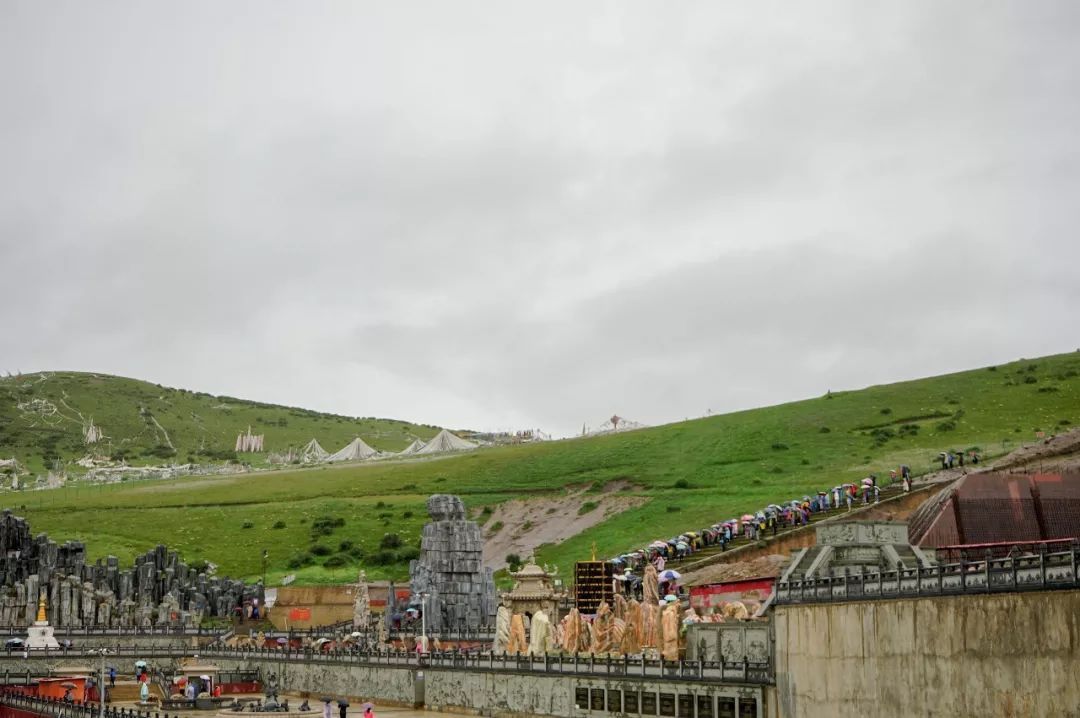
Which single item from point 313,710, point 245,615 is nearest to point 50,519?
point 245,615

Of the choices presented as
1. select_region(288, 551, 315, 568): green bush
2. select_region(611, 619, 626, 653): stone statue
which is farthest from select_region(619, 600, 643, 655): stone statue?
select_region(288, 551, 315, 568): green bush

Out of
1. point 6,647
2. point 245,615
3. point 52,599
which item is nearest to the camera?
point 6,647

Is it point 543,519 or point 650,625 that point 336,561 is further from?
point 650,625

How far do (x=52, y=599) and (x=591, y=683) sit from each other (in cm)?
5798

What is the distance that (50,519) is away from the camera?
484ft

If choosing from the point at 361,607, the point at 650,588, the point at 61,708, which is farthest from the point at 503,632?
the point at 361,607

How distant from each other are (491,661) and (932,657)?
1089 inches

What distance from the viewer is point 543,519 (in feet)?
421

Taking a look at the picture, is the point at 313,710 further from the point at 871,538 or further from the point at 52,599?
the point at 52,599

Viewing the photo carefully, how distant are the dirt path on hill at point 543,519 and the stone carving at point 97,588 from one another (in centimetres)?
2464

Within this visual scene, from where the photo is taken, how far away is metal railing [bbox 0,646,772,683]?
47.5 m

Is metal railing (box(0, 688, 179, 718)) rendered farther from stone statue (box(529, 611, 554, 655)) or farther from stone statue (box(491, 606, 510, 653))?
stone statue (box(491, 606, 510, 653))

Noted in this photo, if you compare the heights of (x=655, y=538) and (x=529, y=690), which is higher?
(x=655, y=538)

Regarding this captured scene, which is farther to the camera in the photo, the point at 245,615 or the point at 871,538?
the point at 245,615
